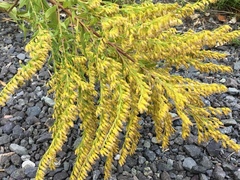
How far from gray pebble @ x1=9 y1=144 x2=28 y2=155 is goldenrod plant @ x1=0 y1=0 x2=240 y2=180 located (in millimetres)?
560

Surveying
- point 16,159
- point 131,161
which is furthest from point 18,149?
point 131,161

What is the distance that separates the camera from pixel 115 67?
1.29 metres

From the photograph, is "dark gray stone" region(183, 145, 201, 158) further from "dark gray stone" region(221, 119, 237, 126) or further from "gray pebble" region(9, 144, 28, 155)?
"gray pebble" region(9, 144, 28, 155)

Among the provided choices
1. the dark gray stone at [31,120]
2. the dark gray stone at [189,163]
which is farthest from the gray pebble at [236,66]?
the dark gray stone at [31,120]

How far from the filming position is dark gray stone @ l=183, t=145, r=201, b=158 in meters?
1.85

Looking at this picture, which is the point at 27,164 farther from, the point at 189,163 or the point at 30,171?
the point at 189,163

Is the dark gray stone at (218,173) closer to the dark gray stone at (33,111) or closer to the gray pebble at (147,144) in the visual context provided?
the gray pebble at (147,144)

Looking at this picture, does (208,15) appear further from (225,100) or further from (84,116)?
(84,116)

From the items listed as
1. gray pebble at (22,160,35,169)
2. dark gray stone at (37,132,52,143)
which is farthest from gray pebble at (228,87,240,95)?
gray pebble at (22,160,35,169)

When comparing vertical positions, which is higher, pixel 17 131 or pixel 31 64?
pixel 31 64

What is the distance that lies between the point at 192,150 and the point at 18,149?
0.80 m

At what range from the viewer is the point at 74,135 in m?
1.95

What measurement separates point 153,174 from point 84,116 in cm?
51

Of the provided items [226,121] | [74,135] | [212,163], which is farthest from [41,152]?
[226,121]
